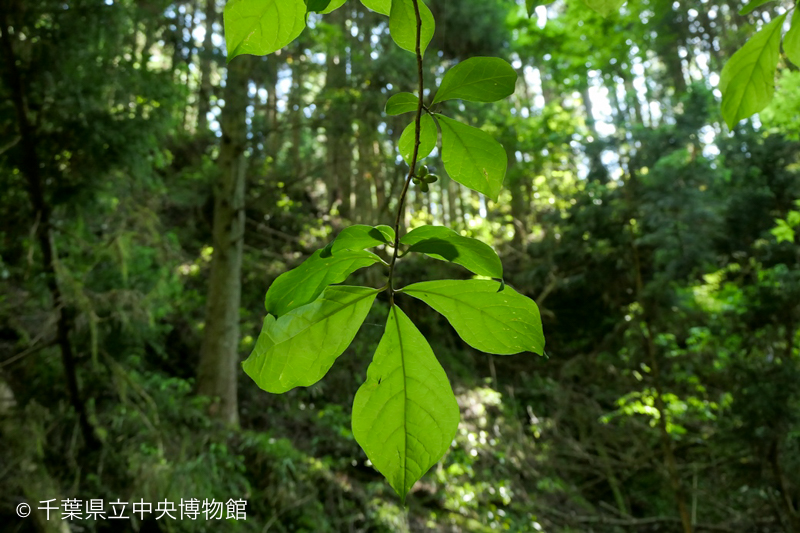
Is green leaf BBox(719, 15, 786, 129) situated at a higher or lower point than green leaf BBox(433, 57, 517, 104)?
higher

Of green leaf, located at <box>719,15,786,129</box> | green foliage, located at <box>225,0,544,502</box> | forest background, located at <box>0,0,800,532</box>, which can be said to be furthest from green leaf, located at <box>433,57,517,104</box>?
forest background, located at <box>0,0,800,532</box>

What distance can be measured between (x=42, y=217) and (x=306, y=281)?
256cm

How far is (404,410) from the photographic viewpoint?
348 millimetres

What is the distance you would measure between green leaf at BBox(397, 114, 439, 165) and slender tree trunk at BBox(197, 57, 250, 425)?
3818 millimetres

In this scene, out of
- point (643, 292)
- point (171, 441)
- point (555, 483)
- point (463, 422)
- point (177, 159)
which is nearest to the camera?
point (171, 441)

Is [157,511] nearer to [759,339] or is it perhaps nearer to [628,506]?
[759,339]

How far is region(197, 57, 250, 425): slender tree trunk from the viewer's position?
13.0ft

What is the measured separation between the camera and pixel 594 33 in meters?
5.92

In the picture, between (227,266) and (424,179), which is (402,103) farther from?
(227,266)

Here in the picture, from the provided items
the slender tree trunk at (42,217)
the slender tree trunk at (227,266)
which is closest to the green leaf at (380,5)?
the slender tree trunk at (42,217)

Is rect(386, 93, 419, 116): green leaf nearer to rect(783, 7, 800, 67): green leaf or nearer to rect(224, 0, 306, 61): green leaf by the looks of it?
rect(224, 0, 306, 61): green leaf

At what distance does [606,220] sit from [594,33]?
2.98m

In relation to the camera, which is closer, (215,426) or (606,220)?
(215,426)

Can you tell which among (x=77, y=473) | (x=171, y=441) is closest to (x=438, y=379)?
(x=77, y=473)
